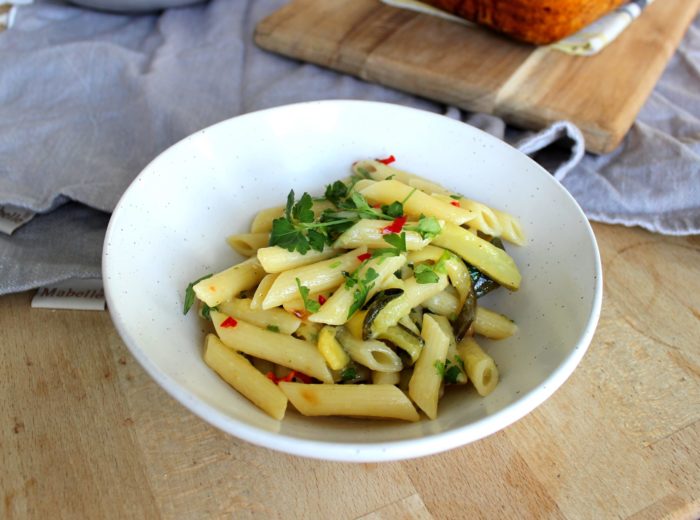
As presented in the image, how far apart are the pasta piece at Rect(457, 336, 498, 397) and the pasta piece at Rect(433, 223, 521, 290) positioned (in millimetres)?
143

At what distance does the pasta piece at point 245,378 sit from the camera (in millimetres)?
923

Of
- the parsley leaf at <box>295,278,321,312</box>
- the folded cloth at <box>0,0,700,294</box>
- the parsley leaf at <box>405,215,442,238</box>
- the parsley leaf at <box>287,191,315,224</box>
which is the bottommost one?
the folded cloth at <box>0,0,700,294</box>

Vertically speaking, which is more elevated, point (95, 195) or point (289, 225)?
point (289, 225)

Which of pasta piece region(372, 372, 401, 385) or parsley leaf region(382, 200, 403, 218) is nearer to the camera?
pasta piece region(372, 372, 401, 385)

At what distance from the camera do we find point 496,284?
116 centimetres

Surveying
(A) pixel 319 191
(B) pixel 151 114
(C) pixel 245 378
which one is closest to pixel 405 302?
(C) pixel 245 378

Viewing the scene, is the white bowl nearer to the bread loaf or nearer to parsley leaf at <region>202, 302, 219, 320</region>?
parsley leaf at <region>202, 302, 219, 320</region>

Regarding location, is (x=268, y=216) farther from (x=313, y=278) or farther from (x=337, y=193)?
(x=313, y=278)

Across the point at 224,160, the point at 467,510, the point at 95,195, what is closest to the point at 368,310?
the point at 467,510

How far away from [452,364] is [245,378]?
0.30 meters

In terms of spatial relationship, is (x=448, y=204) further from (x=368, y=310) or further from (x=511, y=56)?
(x=511, y=56)

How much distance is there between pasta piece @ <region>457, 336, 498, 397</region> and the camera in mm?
971

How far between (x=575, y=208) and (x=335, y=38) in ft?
3.31

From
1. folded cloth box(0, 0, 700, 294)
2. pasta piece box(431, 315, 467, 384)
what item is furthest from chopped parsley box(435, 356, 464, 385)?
folded cloth box(0, 0, 700, 294)
